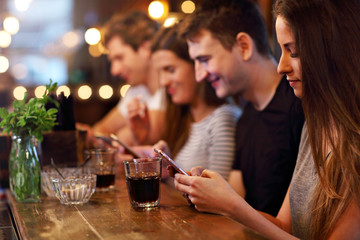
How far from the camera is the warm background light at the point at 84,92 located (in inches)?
209

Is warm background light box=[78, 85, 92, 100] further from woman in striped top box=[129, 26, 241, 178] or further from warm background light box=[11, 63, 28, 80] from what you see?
woman in striped top box=[129, 26, 241, 178]

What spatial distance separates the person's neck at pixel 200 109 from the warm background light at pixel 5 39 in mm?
3495

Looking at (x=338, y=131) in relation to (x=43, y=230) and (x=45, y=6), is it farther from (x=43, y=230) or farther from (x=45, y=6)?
(x=45, y=6)

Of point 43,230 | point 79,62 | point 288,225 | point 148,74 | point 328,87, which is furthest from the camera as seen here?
point 79,62

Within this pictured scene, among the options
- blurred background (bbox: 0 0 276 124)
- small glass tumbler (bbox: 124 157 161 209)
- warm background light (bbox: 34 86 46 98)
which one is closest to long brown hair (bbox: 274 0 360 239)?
small glass tumbler (bbox: 124 157 161 209)

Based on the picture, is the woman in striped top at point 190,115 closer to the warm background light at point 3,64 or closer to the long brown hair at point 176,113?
the long brown hair at point 176,113

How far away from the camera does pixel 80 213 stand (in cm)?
138

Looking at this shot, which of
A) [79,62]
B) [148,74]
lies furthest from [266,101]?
[79,62]

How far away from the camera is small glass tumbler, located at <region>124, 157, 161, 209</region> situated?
1.40 meters

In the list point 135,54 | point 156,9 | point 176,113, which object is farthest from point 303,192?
point 156,9

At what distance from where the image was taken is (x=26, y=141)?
167 centimetres

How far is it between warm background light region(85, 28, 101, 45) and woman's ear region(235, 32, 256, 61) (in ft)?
11.0

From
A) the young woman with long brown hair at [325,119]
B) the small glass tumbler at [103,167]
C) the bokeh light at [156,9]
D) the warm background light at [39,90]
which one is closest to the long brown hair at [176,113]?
the small glass tumbler at [103,167]

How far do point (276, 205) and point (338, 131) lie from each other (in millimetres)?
733
